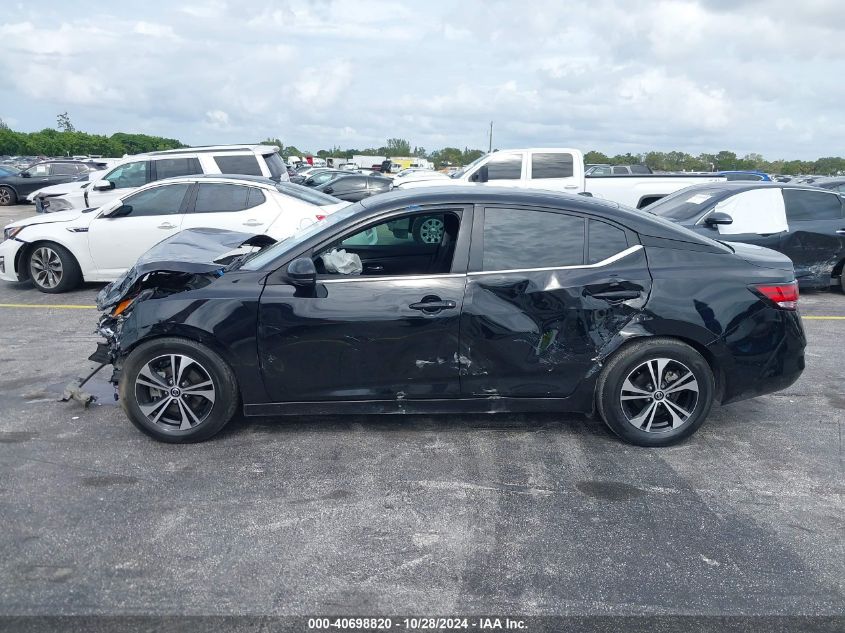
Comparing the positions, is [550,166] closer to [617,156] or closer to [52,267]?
[52,267]

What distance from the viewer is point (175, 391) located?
4.70 metres

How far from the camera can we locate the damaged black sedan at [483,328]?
4594 mm

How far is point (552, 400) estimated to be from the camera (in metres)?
4.75

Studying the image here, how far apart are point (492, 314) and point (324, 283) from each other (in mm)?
1080

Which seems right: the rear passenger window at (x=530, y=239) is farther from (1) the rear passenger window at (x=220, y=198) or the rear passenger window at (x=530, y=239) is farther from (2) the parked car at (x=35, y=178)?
(2) the parked car at (x=35, y=178)

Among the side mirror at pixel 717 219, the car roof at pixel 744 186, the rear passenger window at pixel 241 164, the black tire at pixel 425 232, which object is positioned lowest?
the side mirror at pixel 717 219

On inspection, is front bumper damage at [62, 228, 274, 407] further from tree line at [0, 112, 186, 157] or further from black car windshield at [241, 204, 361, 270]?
tree line at [0, 112, 186, 157]

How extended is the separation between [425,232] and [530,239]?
39.0 inches

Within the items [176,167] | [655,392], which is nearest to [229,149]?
[176,167]

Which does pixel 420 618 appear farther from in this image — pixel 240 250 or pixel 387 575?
pixel 240 250

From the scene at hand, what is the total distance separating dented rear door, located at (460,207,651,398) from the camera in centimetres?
461

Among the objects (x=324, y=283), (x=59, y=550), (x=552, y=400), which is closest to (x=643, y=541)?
(x=552, y=400)

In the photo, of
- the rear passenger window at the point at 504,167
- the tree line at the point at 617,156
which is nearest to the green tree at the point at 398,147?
the tree line at the point at 617,156

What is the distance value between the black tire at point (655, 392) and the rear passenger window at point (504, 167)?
1096 centimetres
